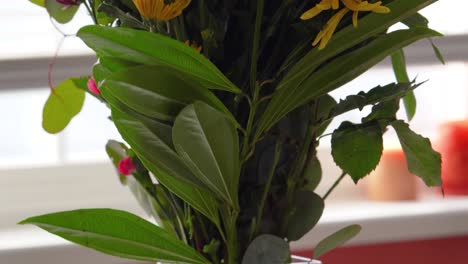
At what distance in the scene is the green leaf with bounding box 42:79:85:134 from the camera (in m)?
0.71

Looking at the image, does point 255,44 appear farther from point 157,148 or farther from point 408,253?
point 408,253

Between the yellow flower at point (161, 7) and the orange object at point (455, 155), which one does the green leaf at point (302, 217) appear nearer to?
the yellow flower at point (161, 7)

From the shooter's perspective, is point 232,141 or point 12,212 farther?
point 12,212

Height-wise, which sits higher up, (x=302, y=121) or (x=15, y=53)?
(x=15, y=53)

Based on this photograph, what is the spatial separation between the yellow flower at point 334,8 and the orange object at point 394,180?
0.74 meters

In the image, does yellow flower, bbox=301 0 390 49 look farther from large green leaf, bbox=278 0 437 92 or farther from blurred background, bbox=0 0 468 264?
blurred background, bbox=0 0 468 264

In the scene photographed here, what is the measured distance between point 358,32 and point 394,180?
0.75 metres

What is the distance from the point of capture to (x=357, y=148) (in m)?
0.51

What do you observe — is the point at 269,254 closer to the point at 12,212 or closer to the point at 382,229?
the point at 382,229

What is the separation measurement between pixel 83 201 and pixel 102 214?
66 cm

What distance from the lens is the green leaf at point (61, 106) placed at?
71 cm

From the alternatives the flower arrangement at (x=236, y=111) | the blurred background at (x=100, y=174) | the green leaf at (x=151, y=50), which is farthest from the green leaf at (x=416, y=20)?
the blurred background at (x=100, y=174)

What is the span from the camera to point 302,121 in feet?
1.91

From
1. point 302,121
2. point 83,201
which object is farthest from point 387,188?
point 302,121
